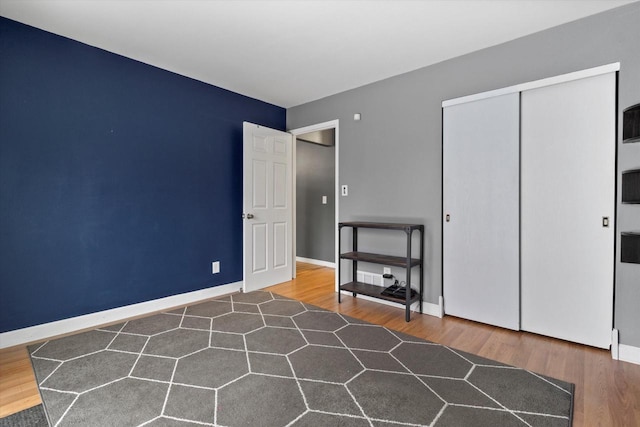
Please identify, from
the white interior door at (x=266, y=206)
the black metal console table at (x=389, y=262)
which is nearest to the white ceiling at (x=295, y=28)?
the white interior door at (x=266, y=206)

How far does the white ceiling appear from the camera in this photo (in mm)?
2197

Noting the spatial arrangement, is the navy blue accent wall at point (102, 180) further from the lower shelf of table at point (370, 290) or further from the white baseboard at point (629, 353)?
the white baseboard at point (629, 353)

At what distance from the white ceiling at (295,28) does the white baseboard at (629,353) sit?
7.64 feet

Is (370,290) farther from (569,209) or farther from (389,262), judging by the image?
(569,209)

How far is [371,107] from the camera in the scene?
357 centimetres

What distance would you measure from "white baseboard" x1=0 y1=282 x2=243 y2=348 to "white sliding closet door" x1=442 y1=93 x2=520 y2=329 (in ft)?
8.60

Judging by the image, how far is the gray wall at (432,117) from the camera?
219 cm

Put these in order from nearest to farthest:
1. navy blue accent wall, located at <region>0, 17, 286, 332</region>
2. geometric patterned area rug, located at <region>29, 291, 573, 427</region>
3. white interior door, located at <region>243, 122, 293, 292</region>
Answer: geometric patterned area rug, located at <region>29, 291, 573, 427</region> → navy blue accent wall, located at <region>0, 17, 286, 332</region> → white interior door, located at <region>243, 122, 293, 292</region>

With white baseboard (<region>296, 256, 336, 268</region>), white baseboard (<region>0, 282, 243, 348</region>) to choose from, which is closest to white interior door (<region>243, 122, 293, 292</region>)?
white baseboard (<region>0, 282, 243, 348</region>)

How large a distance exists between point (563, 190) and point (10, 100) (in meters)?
4.23

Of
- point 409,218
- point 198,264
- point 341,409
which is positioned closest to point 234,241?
point 198,264

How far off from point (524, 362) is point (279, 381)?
1.65 metres

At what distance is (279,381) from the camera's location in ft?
6.29

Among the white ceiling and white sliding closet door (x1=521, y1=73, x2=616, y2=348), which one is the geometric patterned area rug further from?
the white ceiling
